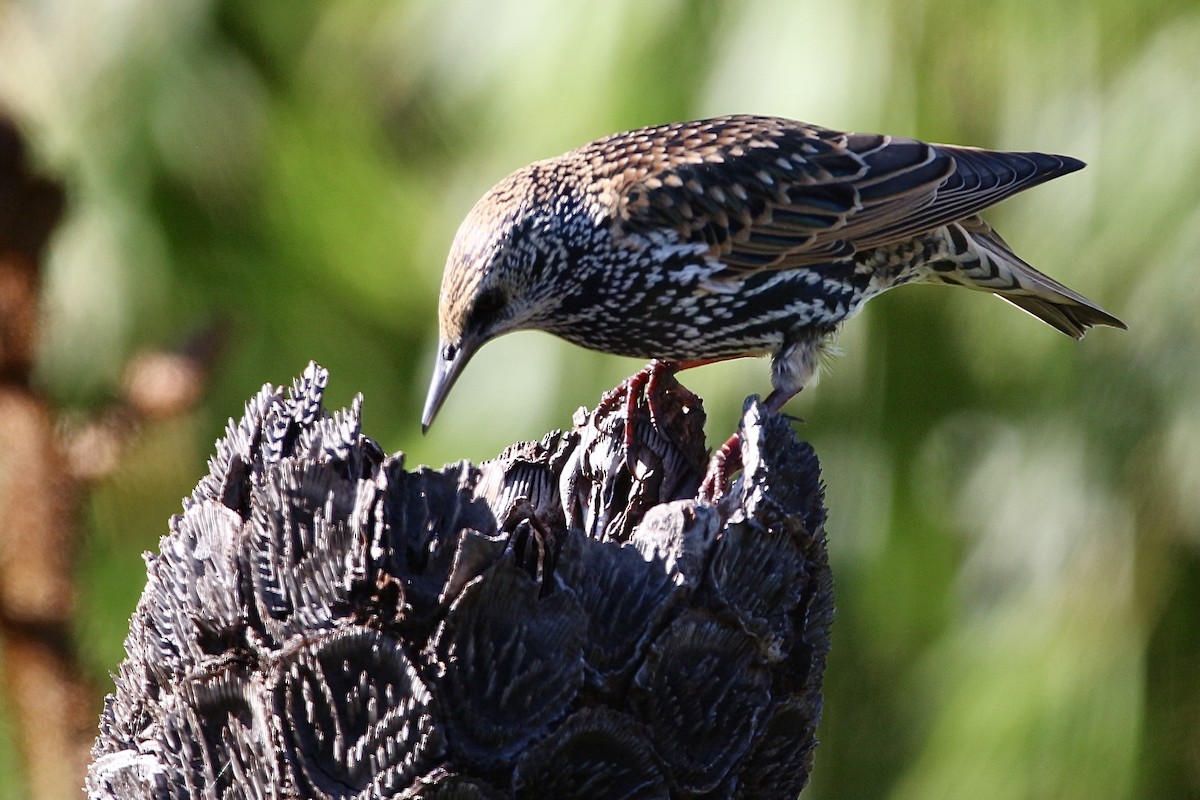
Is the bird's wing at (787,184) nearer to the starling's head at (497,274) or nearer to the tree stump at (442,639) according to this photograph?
the starling's head at (497,274)

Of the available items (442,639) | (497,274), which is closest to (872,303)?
(497,274)

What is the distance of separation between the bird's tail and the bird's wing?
151mm

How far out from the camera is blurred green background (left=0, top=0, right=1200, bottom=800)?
3064 millimetres

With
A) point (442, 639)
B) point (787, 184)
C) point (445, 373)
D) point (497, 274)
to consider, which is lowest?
point (442, 639)

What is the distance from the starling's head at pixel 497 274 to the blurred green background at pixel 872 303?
80 cm

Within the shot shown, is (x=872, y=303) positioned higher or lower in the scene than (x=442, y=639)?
higher

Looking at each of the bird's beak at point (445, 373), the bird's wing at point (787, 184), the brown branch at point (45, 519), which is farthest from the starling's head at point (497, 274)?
the brown branch at point (45, 519)

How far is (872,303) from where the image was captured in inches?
136

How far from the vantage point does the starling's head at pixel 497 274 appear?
1970mm

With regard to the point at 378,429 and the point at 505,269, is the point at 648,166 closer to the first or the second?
the point at 505,269

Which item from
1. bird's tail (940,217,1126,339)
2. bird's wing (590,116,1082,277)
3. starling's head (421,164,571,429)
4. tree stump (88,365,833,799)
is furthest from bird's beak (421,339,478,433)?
bird's tail (940,217,1126,339)

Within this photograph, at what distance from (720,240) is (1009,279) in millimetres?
620

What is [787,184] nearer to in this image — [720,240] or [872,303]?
[720,240]

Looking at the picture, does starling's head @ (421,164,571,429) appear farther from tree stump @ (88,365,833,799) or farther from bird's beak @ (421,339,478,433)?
tree stump @ (88,365,833,799)
